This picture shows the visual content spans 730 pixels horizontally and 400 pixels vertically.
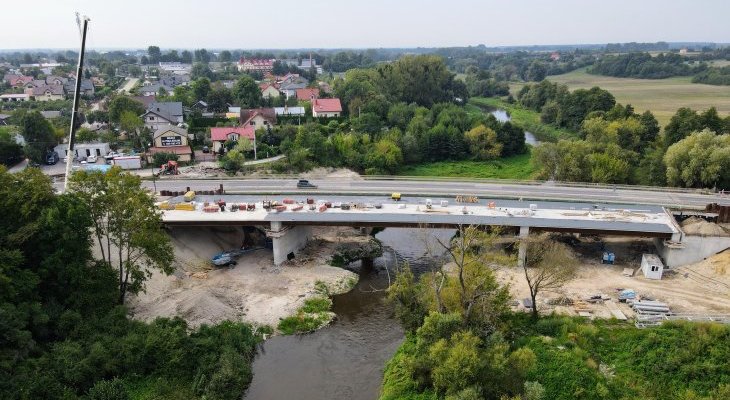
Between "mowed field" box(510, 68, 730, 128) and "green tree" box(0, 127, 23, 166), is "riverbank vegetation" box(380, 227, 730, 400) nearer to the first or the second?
"green tree" box(0, 127, 23, 166)

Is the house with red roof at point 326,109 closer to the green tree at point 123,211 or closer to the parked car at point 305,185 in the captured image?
the parked car at point 305,185

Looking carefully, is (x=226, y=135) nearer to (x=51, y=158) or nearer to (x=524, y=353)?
(x=51, y=158)

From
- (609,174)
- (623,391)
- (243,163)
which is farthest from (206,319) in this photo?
(609,174)

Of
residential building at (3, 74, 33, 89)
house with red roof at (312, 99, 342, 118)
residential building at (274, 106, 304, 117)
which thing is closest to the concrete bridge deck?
residential building at (274, 106, 304, 117)

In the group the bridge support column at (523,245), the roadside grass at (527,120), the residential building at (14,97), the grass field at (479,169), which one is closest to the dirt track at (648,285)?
the bridge support column at (523,245)

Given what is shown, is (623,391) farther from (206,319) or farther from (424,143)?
(424,143)

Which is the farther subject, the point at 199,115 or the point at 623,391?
the point at 199,115
